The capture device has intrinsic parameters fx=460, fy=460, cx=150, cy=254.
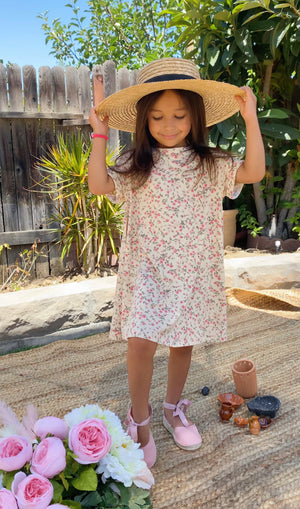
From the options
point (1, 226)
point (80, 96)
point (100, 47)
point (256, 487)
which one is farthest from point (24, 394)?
point (100, 47)

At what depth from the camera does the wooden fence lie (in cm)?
371

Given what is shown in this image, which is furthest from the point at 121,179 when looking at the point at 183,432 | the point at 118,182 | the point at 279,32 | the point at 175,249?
the point at 279,32

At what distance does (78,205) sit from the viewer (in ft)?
12.2

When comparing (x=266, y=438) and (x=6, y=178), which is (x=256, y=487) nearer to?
(x=266, y=438)

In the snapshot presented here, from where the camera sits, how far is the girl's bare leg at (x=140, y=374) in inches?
60.9

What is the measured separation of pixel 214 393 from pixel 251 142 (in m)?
1.19

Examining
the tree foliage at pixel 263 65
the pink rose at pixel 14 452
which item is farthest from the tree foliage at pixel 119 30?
the pink rose at pixel 14 452

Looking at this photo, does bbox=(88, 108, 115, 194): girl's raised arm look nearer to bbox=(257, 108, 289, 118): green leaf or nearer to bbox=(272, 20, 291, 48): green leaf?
bbox=(272, 20, 291, 48): green leaf

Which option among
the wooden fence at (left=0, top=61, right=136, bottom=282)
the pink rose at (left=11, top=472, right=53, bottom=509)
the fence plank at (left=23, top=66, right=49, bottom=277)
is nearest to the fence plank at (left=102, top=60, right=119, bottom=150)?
the wooden fence at (left=0, top=61, right=136, bottom=282)

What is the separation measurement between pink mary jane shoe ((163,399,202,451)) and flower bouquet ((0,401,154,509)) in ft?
1.51

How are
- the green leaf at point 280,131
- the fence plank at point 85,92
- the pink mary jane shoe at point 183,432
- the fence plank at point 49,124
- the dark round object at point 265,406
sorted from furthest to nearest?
the green leaf at point 280,131 → the fence plank at point 85,92 → the fence plank at point 49,124 → the dark round object at point 265,406 → the pink mary jane shoe at point 183,432

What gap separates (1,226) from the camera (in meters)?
3.77

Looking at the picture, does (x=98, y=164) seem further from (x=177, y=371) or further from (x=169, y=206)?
(x=177, y=371)

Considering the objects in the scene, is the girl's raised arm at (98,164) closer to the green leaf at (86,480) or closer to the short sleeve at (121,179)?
the short sleeve at (121,179)
